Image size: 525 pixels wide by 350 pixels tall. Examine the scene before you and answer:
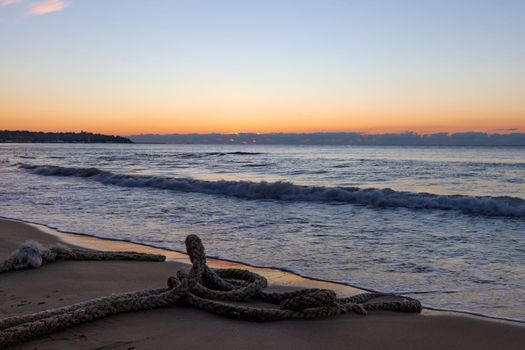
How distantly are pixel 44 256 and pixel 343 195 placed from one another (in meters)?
9.10

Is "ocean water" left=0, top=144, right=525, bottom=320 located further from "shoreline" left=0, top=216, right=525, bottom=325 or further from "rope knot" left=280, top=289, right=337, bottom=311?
"rope knot" left=280, top=289, right=337, bottom=311

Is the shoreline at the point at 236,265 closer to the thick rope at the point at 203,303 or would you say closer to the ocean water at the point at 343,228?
the ocean water at the point at 343,228

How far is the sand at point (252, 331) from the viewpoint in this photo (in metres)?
2.95

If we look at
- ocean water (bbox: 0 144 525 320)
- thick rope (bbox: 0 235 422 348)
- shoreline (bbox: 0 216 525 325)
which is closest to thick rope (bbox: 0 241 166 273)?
shoreline (bbox: 0 216 525 325)

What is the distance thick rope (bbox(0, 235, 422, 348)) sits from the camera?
297 centimetres

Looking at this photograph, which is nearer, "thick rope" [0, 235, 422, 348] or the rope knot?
"thick rope" [0, 235, 422, 348]

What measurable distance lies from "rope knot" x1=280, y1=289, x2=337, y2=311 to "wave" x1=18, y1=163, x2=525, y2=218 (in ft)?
25.9

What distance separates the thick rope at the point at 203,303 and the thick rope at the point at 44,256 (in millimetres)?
1838

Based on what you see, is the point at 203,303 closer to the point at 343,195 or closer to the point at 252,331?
the point at 252,331

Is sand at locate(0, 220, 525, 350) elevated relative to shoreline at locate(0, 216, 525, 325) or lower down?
elevated

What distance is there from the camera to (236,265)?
5.65 meters

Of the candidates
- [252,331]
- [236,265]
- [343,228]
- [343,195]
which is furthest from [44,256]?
[343,195]

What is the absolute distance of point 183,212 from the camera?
1043cm

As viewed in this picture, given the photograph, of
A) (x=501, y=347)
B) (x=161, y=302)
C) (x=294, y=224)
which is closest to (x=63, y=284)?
(x=161, y=302)
